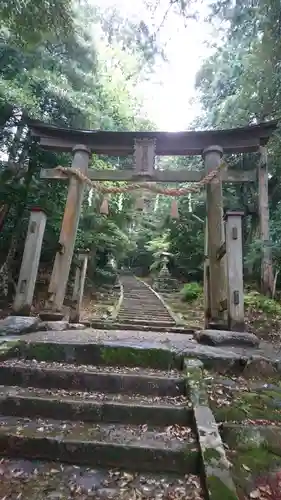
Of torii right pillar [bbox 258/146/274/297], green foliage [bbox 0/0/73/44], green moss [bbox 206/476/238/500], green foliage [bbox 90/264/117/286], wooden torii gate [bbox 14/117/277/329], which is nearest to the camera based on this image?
green moss [bbox 206/476/238/500]

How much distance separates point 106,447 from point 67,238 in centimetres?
394

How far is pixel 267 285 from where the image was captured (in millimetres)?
8852

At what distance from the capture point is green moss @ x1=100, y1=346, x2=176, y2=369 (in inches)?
140

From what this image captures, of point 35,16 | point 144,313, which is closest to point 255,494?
point 35,16

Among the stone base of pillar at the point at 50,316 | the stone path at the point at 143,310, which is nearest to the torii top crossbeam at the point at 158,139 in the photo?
the stone base of pillar at the point at 50,316

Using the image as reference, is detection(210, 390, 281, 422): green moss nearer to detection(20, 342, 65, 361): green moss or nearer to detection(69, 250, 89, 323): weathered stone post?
detection(20, 342, 65, 361): green moss

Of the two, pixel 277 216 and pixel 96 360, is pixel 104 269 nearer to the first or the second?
pixel 277 216

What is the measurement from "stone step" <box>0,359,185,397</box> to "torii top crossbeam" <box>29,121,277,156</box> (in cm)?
451

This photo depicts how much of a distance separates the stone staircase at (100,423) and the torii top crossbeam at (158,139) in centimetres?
421

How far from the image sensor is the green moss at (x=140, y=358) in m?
3.55

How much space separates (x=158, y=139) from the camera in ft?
20.6

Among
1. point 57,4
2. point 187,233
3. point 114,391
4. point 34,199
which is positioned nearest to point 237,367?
point 114,391

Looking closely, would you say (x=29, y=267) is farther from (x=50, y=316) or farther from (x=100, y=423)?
(x=100, y=423)

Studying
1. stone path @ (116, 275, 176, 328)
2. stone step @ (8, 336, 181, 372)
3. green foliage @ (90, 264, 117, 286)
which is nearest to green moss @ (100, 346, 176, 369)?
stone step @ (8, 336, 181, 372)
